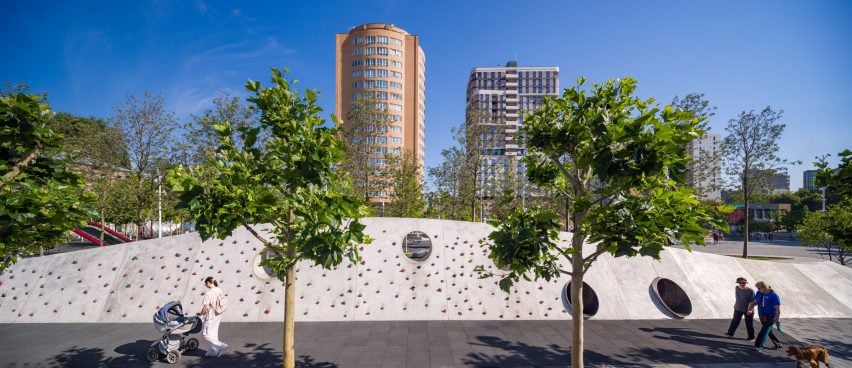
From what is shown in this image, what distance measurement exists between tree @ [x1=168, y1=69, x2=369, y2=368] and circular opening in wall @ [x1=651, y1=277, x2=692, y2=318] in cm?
1349

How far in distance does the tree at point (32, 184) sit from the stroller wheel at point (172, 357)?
4.17 metres

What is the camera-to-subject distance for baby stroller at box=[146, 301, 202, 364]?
360 inches

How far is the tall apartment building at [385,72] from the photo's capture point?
9100cm

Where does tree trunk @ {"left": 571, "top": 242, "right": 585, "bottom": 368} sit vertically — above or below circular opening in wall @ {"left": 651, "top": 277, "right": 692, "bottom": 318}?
above

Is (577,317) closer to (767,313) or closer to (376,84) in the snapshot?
(767,313)

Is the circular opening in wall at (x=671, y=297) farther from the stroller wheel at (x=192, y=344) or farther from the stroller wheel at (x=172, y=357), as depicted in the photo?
the stroller wheel at (x=172, y=357)

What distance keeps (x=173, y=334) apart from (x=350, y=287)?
5969 mm

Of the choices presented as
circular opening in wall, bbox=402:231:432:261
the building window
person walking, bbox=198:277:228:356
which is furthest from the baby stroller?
the building window

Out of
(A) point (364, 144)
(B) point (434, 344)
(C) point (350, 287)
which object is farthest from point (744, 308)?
(A) point (364, 144)

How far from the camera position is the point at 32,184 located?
5.86 m

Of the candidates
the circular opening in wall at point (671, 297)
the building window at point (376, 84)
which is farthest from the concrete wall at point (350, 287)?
the building window at point (376, 84)

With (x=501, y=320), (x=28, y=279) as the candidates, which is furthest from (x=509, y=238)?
(x=28, y=279)

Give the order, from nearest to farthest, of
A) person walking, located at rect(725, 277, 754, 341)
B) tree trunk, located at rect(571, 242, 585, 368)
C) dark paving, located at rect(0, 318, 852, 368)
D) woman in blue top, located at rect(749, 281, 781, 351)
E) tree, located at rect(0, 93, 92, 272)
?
1. tree, located at rect(0, 93, 92, 272)
2. tree trunk, located at rect(571, 242, 585, 368)
3. dark paving, located at rect(0, 318, 852, 368)
4. woman in blue top, located at rect(749, 281, 781, 351)
5. person walking, located at rect(725, 277, 754, 341)

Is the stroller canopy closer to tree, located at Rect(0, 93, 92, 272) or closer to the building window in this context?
tree, located at Rect(0, 93, 92, 272)
